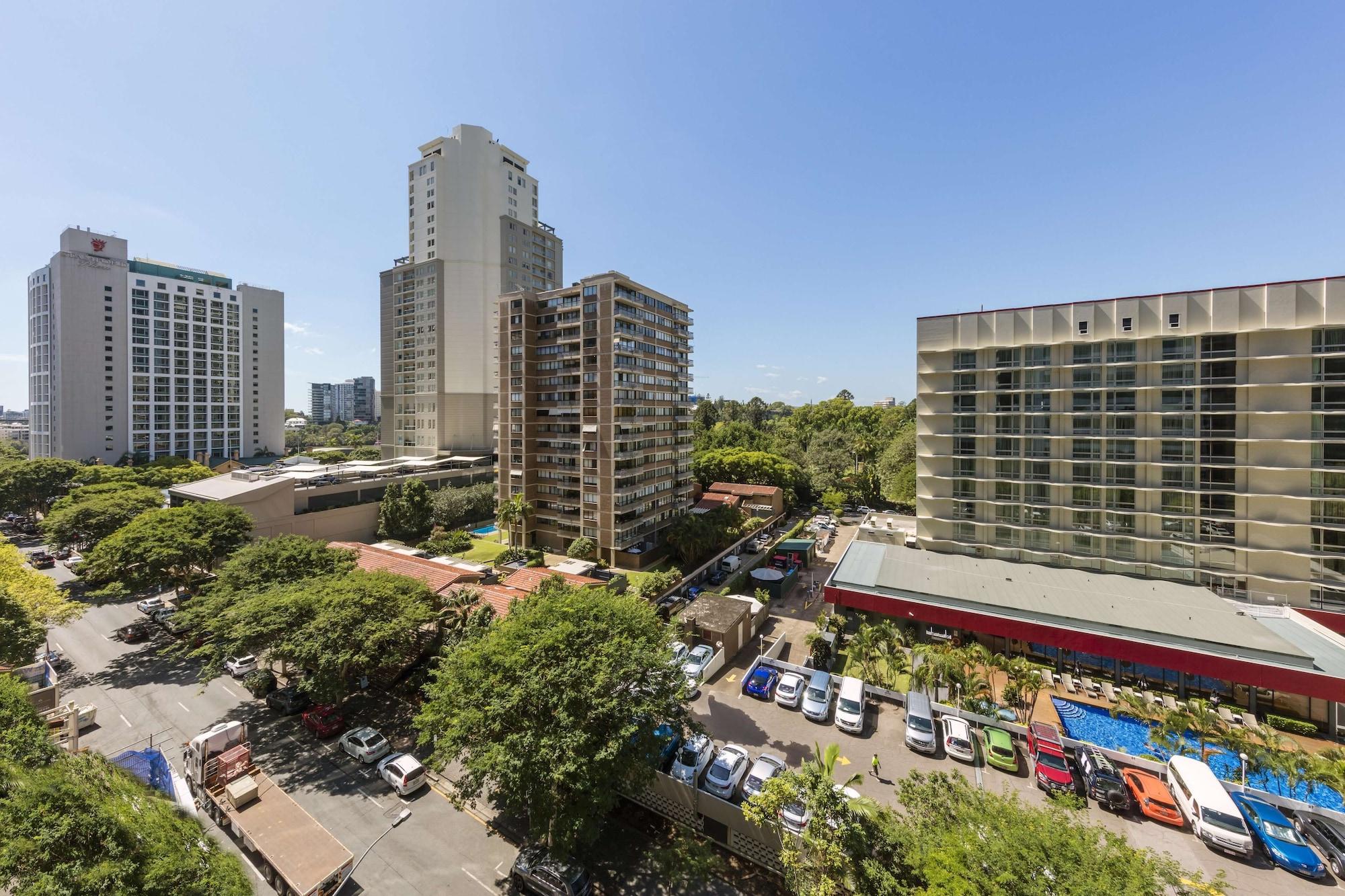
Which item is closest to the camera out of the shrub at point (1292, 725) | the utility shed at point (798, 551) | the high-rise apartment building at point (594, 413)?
the shrub at point (1292, 725)

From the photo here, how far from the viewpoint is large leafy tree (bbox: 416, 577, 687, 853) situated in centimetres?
1445

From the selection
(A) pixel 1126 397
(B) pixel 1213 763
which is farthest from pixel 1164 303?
(B) pixel 1213 763

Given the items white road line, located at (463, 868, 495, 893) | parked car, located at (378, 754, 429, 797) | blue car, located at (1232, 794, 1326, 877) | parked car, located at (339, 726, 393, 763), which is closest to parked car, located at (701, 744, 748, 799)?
white road line, located at (463, 868, 495, 893)

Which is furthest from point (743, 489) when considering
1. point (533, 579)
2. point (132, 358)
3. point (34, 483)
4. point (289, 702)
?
point (132, 358)

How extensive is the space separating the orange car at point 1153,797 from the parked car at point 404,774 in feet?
88.2

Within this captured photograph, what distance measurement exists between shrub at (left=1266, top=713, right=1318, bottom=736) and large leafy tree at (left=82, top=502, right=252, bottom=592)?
204 ft

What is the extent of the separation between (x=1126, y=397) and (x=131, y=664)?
63.4 m

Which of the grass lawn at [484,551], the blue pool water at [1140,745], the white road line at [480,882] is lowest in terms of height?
the white road line at [480,882]

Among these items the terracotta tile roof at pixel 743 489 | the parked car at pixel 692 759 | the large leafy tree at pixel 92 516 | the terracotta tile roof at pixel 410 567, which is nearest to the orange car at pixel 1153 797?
the parked car at pixel 692 759

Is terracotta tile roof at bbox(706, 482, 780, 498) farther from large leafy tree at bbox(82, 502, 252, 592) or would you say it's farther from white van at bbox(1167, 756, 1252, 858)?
white van at bbox(1167, 756, 1252, 858)

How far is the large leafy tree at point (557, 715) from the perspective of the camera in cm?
1445

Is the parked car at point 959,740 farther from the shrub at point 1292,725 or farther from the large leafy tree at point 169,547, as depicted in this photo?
the large leafy tree at point 169,547

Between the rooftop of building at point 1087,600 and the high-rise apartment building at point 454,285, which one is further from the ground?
the high-rise apartment building at point 454,285

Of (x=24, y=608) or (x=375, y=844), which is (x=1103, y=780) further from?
(x=24, y=608)
